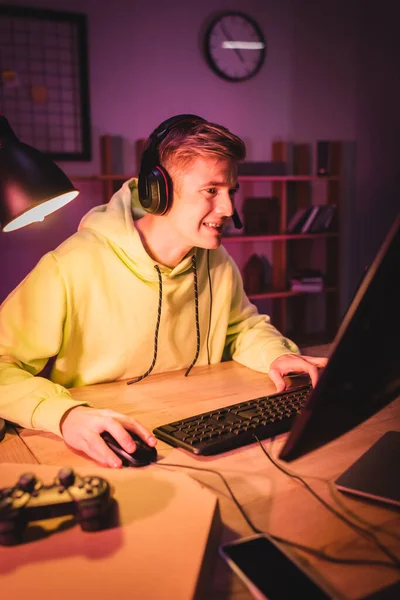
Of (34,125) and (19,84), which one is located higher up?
(19,84)

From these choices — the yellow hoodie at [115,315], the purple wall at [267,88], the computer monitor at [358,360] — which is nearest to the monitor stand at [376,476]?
the computer monitor at [358,360]

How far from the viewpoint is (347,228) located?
14.3 ft

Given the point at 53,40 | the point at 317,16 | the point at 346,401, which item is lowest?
the point at 346,401

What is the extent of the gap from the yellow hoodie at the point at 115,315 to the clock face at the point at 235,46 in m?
2.53

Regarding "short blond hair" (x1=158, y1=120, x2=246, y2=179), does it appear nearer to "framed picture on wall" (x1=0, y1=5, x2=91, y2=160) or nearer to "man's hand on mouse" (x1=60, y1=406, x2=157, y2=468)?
"man's hand on mouse" (x1=60, y1=406, x2=157, y2=468)

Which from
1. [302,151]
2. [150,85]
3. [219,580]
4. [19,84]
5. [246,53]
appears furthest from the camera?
[302,151]

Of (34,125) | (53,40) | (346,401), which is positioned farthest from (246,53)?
(346,401)

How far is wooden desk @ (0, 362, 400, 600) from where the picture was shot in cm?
63

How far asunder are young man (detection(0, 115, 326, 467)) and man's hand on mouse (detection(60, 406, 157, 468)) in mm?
268

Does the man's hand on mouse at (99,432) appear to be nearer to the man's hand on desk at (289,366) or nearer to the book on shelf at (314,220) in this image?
the man's hand on desk at (289,366)

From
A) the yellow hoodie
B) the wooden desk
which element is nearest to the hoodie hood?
the yellow hoodie

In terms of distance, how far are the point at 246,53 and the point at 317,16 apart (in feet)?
2.29

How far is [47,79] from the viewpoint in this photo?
3.32m

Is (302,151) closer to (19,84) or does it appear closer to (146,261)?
(19,84)
